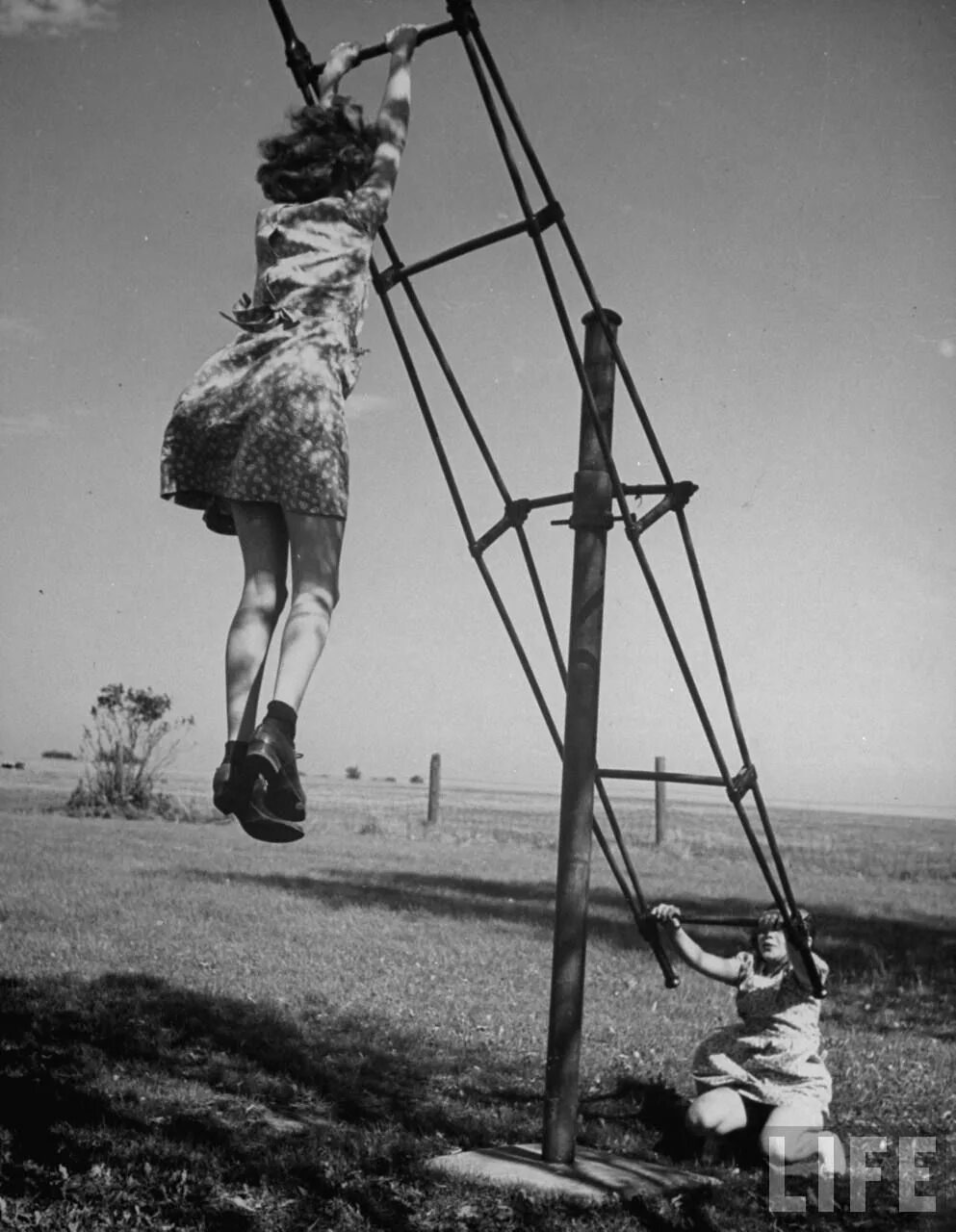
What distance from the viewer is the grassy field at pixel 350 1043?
4398mm

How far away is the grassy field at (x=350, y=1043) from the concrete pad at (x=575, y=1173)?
81mm

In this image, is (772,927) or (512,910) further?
(512,910)

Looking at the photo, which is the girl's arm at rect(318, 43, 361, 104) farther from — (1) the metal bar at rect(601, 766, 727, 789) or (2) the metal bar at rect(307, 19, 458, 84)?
(1) the metal bar at rect(601, 766, 727, 789)

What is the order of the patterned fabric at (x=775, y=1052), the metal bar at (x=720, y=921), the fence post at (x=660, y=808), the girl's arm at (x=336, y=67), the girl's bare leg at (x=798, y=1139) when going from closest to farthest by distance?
the girl's arm at (x=336, y=67) → the metal bar at (x=720, y=921) → the girl's bare leg at (x=798, y=1139) → the patterned fabric at (x=775, y=1052) → the fence post at (x=660, y=808)

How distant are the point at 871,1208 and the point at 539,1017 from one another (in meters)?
3.29

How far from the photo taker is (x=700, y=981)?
977 centimetres

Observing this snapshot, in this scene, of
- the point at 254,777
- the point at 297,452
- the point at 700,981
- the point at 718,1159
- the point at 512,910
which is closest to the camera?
the point at 254,777

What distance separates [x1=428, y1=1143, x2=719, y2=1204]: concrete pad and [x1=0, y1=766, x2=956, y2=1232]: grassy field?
0.08 meters

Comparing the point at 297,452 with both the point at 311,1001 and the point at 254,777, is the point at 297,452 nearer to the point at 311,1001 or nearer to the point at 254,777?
the point at 254,777

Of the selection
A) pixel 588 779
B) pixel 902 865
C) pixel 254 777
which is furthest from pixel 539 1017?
pixel 902 865

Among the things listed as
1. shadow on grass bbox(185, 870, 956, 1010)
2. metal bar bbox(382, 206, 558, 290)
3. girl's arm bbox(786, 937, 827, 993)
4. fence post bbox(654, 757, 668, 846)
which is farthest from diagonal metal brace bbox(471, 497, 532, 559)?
fence post bbox(654, 757, 668, 846)

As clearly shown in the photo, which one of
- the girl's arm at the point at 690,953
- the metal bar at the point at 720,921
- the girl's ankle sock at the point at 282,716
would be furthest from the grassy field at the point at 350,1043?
the girl's ankle sock at the point at 282,716

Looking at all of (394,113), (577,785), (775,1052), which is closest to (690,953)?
(775,1052)

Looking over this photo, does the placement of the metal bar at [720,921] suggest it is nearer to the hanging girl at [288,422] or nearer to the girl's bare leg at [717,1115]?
the girl's bare leg at [717,1115]
